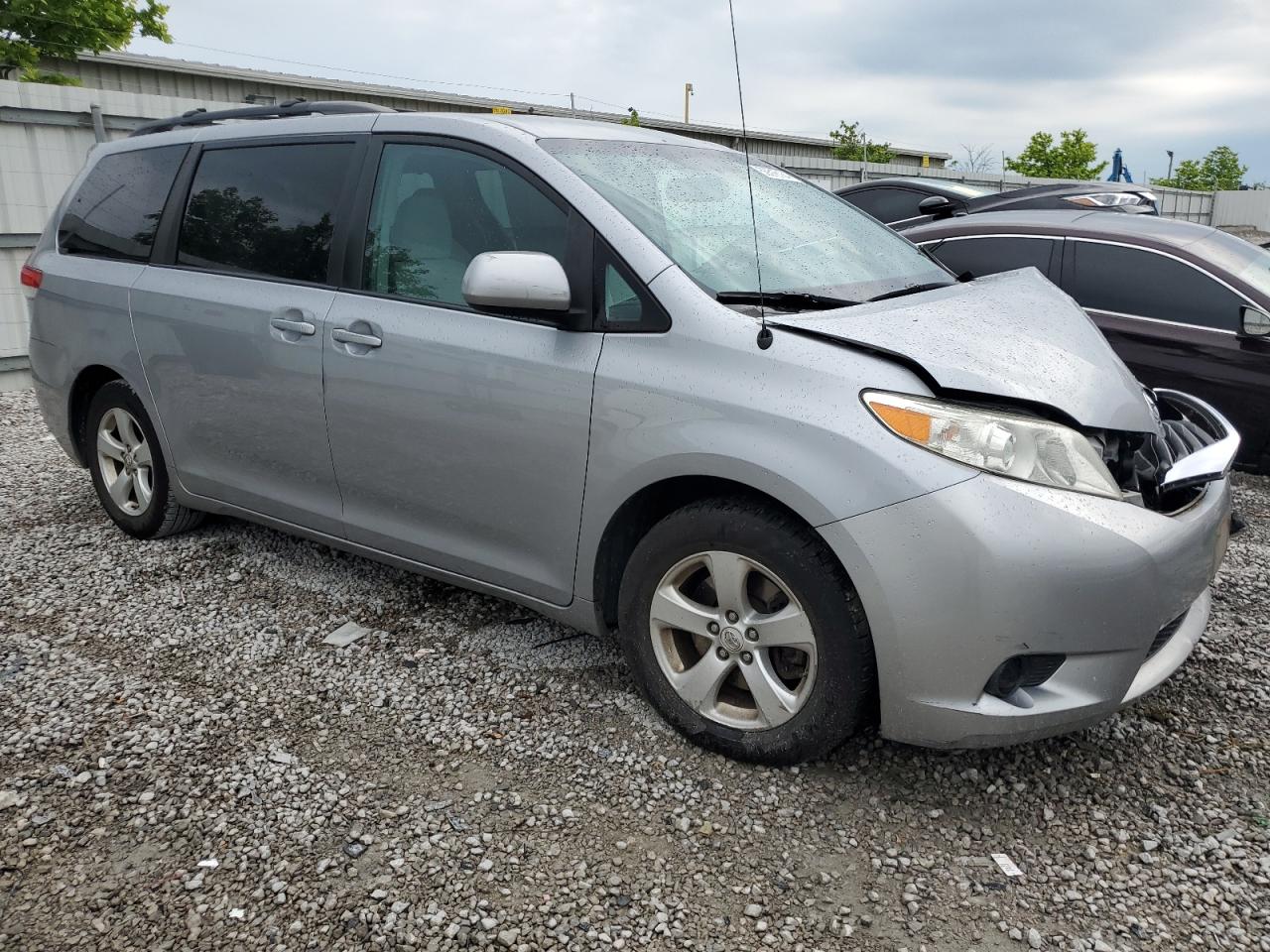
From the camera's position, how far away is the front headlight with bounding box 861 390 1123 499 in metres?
2.41

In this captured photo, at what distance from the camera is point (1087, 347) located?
3.01 m

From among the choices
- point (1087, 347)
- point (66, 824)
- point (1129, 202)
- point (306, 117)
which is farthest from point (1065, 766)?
point (1129, 202)

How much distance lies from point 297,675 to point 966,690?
218cm

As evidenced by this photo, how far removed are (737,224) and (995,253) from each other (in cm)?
346

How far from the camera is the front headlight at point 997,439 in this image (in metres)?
2.41

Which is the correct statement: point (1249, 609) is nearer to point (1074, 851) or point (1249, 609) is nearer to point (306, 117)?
point (1074, 851)

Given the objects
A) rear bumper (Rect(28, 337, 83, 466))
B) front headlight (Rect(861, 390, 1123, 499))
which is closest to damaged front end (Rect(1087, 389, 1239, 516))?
front headlight (Rect(861, 390, 1123, 499))

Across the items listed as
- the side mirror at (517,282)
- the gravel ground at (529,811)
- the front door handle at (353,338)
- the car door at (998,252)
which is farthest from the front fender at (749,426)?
the car door at (998,252)

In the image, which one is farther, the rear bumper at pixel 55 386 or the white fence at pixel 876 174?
the white fence at pixel 876 174

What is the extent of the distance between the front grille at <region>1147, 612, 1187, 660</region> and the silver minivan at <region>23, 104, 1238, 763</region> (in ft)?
0.05

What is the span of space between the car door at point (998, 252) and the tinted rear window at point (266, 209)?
358cm

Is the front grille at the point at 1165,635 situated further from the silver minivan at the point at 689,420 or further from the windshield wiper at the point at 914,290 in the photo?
the windshield wiper at the point at 914,290

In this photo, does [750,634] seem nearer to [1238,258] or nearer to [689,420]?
[689,420]

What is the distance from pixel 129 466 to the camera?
15.1 feet
